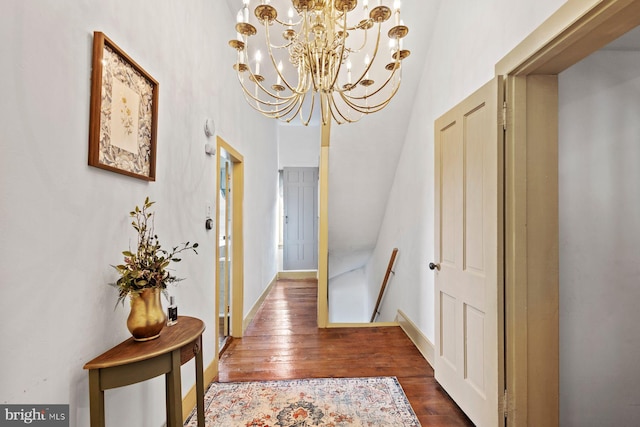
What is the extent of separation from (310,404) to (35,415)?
1.56 m

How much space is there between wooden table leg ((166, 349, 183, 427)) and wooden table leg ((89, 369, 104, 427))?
9.0 inches

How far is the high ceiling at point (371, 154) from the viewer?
8.86ft

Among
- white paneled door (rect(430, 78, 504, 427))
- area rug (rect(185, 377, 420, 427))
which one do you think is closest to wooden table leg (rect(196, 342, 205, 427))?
area rug (rect(185, 377, 420, 427))

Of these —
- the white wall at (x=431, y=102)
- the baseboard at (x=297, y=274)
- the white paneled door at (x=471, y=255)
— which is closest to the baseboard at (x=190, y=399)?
the white paneled door at (x=471, y=255)

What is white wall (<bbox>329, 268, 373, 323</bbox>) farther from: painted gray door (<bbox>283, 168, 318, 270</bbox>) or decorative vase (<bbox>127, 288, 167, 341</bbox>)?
decorative vase (<bbox>127, 288, 167, 341</bbox>)

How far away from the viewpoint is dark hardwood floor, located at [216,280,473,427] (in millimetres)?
2115

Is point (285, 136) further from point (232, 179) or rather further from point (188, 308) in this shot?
point (188, 308)

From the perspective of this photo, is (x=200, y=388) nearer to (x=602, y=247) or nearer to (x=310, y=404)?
(x=310, y=404)

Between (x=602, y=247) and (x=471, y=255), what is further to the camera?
(x=471, y=255)

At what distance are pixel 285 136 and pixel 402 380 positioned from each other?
4947 mm

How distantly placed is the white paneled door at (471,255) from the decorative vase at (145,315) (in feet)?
5.59

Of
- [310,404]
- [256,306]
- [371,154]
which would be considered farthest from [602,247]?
[256,306]

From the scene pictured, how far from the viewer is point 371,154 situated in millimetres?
3732

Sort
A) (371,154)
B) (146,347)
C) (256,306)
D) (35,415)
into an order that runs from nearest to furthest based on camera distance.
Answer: (35,415) < (146,347) < (371,154) < (256,306)
